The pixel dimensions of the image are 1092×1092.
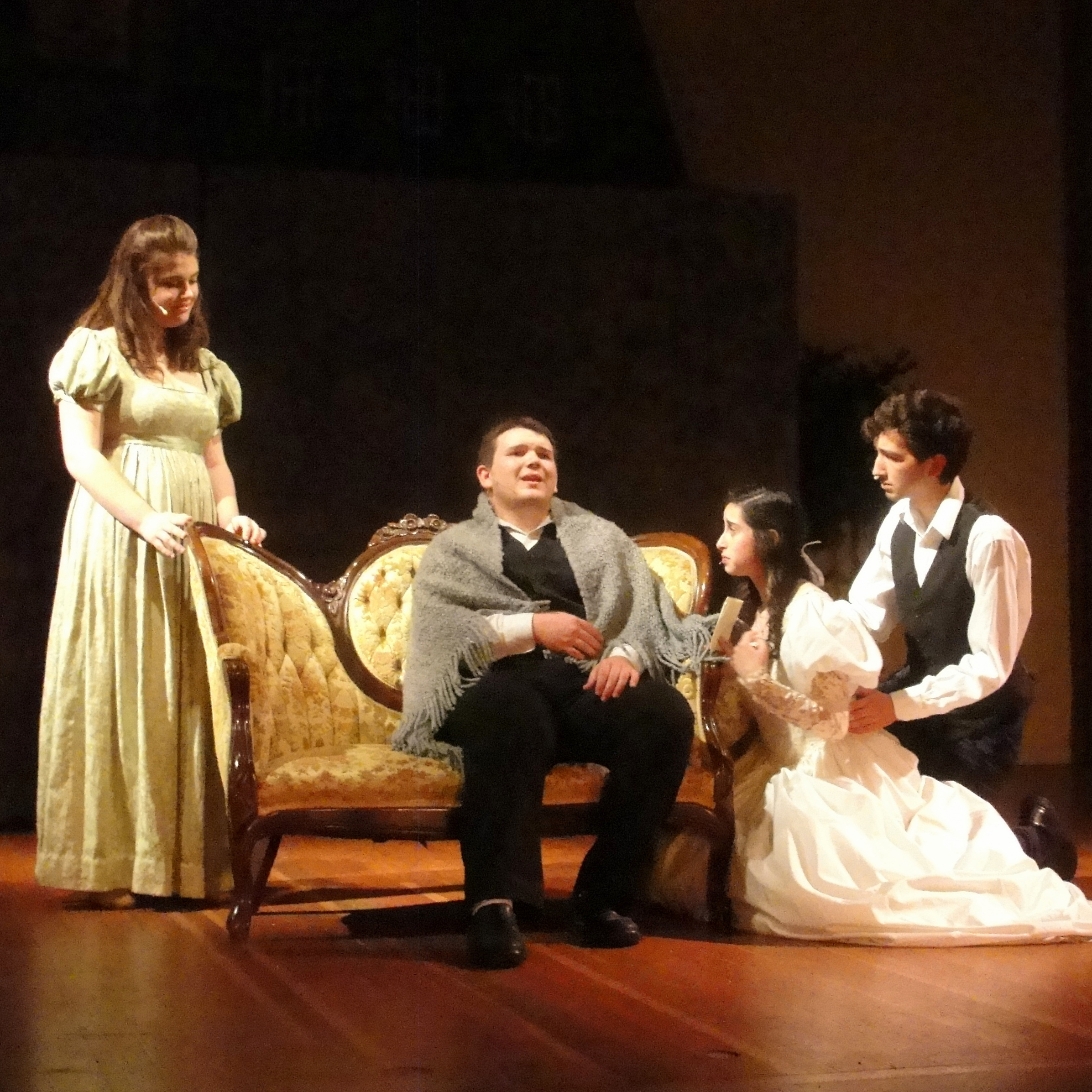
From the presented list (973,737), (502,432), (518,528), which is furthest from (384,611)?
(973,737)

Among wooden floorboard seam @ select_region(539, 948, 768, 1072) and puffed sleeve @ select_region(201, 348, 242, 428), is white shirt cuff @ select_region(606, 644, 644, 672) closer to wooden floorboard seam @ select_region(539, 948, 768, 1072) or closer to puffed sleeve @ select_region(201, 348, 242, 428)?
wooden floorboard seam @ select_region(539, 948, 768, 1072)

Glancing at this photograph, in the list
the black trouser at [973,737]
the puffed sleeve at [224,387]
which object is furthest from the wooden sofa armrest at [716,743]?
the puffed sleeve at [224,387]

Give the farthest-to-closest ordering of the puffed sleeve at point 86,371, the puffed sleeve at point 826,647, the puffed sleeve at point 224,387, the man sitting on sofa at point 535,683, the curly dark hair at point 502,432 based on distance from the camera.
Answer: the puffed sleeve at point 224,387
the puffed sleeve at point 86,371
the curly dark hair at point 502,432
the puffed sleeve at point 826,647
the man sitting on sofa at point 535,683

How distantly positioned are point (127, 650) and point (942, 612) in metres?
1.77

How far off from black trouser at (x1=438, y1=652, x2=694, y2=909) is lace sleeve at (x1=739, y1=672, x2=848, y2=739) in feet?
0.65

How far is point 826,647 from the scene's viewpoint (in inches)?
114

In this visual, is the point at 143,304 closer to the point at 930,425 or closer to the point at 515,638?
the point at 515,638

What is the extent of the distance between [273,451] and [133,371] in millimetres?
1623

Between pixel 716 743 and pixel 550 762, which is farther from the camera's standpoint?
pixel 716 743

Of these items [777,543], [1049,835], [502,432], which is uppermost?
[502,432]

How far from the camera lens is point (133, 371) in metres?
3.24

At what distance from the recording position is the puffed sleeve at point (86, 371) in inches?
124

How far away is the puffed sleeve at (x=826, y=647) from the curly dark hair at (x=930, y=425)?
453 millimetres

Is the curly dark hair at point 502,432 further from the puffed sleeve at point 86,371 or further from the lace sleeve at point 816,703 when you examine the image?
the puffed sleeve at point 86,371
